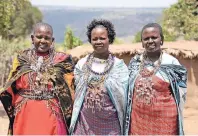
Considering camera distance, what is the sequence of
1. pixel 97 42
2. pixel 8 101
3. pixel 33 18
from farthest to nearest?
pixel 33 18 → pixel 8 101 → pixel 97 42

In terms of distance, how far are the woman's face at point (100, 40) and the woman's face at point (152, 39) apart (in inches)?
14.2

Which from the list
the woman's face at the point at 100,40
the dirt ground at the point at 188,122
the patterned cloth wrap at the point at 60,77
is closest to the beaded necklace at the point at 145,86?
the woman's face at the point at 100,40

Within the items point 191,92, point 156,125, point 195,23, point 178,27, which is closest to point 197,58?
point 191,92

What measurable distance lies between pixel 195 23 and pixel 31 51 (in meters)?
12.0

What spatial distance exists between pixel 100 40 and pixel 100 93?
0.49 meters

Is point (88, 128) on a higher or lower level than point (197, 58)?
higher

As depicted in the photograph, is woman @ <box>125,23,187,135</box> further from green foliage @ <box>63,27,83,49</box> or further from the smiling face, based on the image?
green foliage @ <box>63,27,83,49</box>

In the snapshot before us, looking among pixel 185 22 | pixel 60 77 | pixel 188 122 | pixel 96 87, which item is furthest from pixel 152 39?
pixel 185 22

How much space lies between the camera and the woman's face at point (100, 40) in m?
4.07

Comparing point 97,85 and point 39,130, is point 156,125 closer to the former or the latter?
point 97,85

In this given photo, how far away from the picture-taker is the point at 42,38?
416 cm

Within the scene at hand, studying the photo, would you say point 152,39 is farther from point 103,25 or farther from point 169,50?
point 169,50

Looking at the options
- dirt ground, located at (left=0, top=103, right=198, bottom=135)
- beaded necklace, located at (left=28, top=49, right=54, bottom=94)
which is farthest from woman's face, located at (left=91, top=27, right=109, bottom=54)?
dirt ground, located at (left=0, top=103, right=198, bottom=135)

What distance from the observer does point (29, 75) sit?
4230 millimetres
